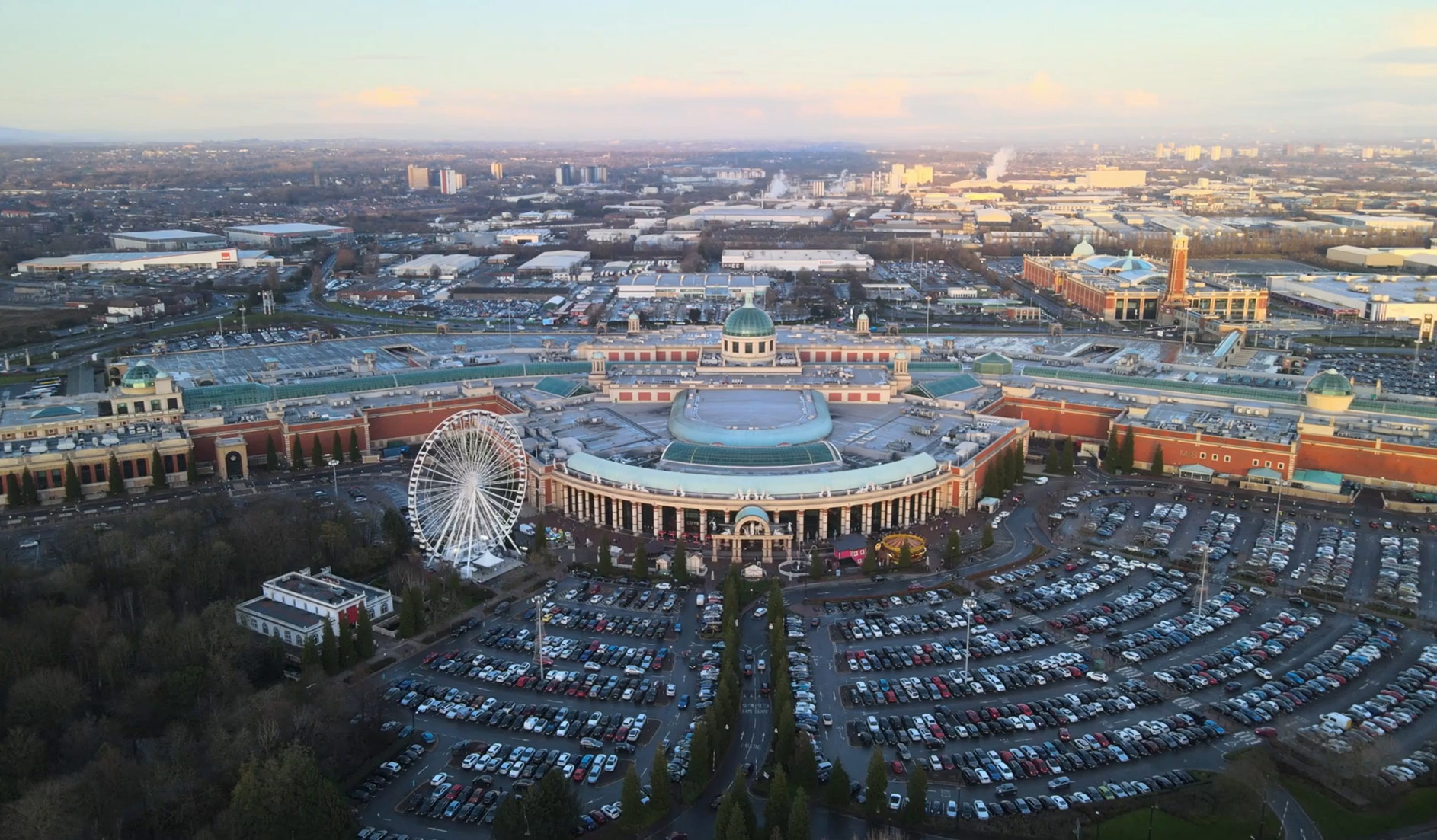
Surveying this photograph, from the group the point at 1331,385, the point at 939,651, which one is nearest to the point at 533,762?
the point at 939,651

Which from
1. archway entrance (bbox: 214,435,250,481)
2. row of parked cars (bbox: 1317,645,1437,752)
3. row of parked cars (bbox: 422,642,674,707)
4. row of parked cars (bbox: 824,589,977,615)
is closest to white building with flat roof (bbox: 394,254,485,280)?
archway entrance (bbox: 214,435,250,481)

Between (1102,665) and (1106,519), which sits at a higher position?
(1106,519)

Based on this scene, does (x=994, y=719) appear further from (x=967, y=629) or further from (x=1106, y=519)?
(x=1106, y=519)

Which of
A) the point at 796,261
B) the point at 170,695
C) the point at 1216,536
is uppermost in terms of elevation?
the point at 796,261

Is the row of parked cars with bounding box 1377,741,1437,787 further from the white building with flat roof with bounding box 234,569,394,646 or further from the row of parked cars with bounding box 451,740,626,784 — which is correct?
the white building with flat roof with bounding box 234,569,394,646

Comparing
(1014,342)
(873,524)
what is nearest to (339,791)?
(873,524)

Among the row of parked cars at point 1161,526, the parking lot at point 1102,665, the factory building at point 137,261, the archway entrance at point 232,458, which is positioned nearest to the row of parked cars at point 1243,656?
the parking lot at point 1102,665

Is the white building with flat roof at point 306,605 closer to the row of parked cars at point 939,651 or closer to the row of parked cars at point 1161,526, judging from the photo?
the row of parked cars at point 939,651
